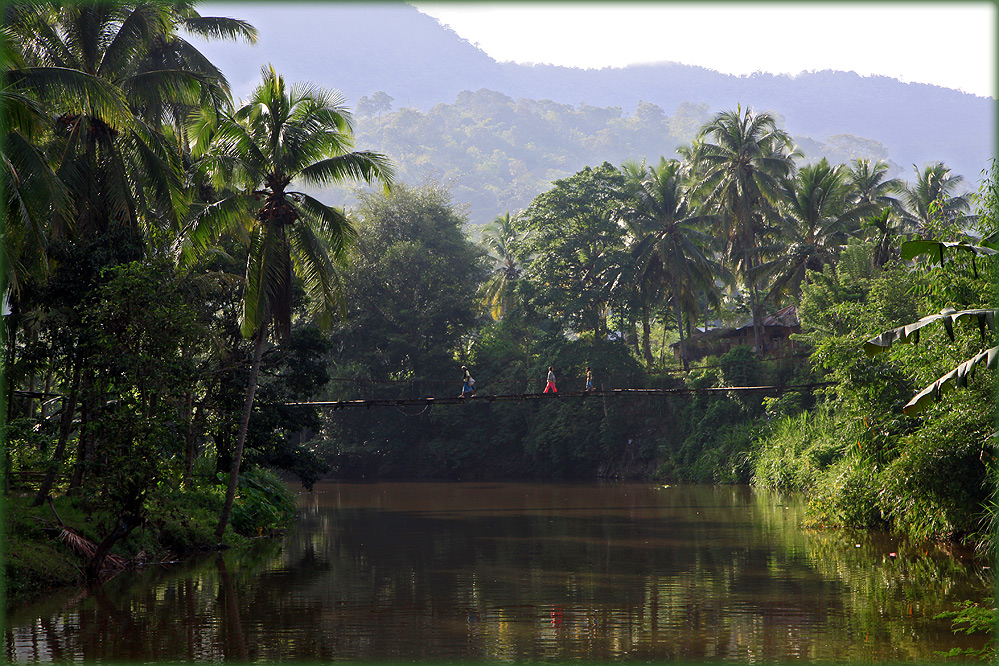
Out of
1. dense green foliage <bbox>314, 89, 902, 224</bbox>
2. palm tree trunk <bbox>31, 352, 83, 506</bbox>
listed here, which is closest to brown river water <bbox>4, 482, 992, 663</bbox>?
palm tree trunk <bbox>31, 352, 83, 506</bbox>

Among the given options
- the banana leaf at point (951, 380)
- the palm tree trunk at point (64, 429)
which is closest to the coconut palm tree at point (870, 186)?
the banana leaf at point (951, 380)

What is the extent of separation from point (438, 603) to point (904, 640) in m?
4.51

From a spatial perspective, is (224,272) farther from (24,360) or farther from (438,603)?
(438,603)

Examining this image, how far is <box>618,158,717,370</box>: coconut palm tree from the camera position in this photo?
27953mm

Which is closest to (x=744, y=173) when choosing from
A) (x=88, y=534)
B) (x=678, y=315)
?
(x=678, y=315)

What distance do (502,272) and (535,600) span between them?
2779 centimetres

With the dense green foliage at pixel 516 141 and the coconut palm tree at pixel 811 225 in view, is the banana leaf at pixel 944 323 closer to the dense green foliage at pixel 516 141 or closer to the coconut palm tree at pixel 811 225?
the coconut palm tree at pixel 811 225

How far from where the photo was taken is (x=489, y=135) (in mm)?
132250

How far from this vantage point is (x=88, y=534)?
37.8 feet

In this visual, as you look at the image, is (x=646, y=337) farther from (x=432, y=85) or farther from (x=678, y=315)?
(x=432, y=85)

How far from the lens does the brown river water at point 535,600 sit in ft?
24.0

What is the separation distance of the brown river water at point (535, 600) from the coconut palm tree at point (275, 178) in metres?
3.42

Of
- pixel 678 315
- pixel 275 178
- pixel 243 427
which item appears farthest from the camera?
pixel 678 315

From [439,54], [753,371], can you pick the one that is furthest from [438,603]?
[439,54]
